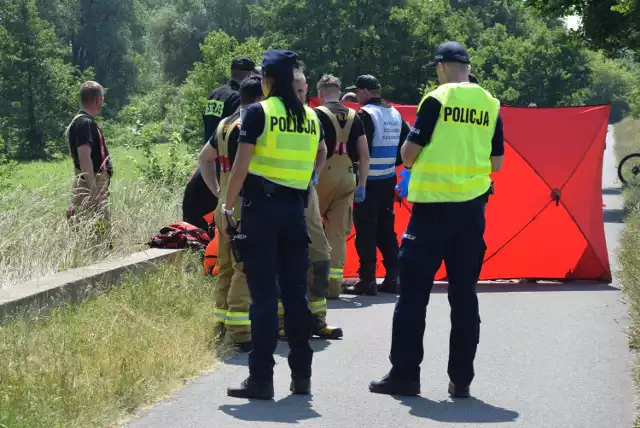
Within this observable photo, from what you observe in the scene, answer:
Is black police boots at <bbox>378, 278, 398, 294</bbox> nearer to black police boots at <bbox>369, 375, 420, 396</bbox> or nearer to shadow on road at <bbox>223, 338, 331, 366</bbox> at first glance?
shadow on road at <bbox>223, 338, 331, 366</bbox>

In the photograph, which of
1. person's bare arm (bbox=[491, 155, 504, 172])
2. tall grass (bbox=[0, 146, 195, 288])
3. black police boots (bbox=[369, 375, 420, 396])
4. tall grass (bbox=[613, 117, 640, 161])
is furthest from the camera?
tall grass (bbox=[613, 117, 640, 161])

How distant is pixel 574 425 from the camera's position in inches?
251

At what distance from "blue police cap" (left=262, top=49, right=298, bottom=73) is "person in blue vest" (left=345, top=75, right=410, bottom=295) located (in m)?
4.39

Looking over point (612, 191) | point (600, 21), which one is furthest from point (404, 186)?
point (612, 191)

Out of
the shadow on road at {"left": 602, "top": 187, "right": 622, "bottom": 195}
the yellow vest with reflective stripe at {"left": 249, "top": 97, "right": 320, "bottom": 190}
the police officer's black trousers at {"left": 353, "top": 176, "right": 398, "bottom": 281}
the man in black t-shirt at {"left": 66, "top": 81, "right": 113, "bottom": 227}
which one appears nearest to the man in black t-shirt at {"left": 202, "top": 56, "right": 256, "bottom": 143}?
the man in black t-shirt at {"left": 66, "top": 81, "right": 113, "bottom": 227}

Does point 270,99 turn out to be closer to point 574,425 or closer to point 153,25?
point 574,425

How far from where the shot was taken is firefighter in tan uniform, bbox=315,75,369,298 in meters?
10.6

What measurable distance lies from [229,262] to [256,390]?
6.34ft

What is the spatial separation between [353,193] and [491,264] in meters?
2.17

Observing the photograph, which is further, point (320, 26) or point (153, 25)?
point (153, 25)

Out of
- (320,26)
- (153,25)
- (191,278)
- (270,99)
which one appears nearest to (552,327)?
(191,278)

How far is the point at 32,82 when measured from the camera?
192 ft

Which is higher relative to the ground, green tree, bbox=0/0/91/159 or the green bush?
green tree, bbox=0/0/91/159

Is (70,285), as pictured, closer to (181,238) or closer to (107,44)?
(181,238)
